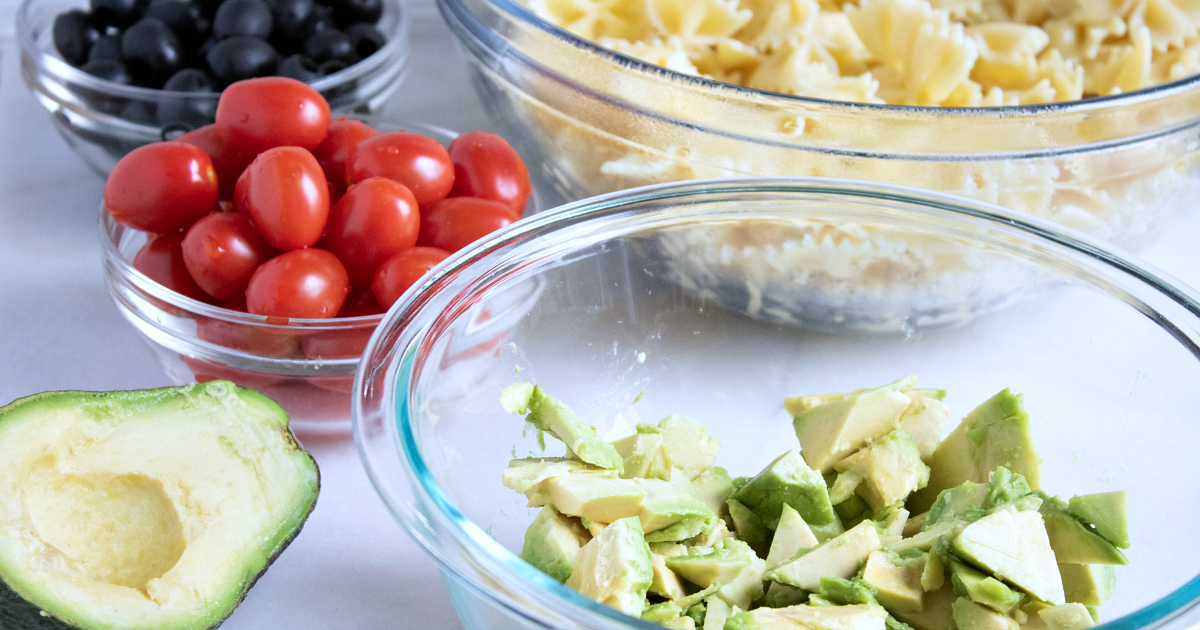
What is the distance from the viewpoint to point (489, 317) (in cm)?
70

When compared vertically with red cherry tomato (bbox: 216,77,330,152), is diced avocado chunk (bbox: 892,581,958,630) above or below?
below

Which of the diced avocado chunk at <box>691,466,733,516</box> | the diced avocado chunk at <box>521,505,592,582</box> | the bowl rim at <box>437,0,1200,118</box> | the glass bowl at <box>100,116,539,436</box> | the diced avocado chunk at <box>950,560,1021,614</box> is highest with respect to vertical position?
the bowl rim at <box>437,0,1200,118</box>

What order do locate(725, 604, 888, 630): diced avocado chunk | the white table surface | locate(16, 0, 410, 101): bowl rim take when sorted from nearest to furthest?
locate(725, 604, 888, 630): diced avocado chunk
the white table surface
locate(16, 0, 410, 101): bowl rim

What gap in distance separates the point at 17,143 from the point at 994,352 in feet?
3.71

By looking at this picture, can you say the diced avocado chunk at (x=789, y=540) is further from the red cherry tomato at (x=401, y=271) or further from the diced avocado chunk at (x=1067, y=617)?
the red cherry tomato at (x=401, y=271)

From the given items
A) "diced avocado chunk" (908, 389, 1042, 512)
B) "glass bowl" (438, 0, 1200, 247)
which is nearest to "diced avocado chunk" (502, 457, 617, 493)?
"diced avocado chunk" (908, 389, 1042, 512)

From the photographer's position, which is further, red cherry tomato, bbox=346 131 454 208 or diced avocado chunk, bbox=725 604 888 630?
red cherry tomato, bbox=346 131 454 208

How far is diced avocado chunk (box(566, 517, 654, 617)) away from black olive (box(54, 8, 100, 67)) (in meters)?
0.91

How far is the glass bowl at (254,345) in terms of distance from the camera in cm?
77

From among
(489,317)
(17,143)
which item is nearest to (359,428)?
(489,317)

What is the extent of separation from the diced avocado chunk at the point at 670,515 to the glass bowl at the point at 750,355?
9 centimetres

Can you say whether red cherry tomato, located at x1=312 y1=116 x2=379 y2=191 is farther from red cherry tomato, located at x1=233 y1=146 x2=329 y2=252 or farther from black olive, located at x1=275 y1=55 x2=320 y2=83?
black olive, located at x1=275 y1=55 x2=320 y2=83

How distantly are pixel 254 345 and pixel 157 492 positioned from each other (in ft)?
0.49

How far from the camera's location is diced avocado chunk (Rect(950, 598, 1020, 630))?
531 millimetres
